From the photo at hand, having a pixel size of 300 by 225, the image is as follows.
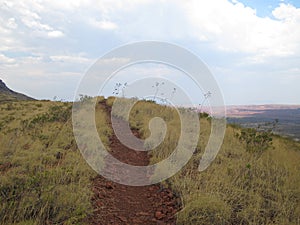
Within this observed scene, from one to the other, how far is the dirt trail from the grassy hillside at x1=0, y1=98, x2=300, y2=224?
19 centimetres

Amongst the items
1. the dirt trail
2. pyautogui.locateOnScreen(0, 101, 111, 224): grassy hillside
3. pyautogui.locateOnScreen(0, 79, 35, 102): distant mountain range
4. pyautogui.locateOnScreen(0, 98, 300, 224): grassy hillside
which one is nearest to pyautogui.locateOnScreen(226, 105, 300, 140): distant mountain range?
pyautogui.locateOnScreen(0, 98, 300, 224): grassy hillside

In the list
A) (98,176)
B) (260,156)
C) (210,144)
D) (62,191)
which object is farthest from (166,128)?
(62,191)

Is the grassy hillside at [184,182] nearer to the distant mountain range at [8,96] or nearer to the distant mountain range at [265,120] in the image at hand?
the distant mountain range at [265,120]

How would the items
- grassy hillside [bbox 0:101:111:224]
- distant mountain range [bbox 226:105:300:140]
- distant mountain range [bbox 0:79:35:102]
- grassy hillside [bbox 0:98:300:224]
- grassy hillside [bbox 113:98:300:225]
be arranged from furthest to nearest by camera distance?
distant mountain range [bbox 0:79:35:102] < distant mountain range [bbox 226:105:300:140] < grassy hillside [bbox 113:98:300:225] < grassy hillside [bbox 0:98:300:224] < grassy hillside [bbox 0:101:111:224]

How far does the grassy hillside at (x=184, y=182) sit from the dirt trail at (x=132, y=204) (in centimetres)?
19

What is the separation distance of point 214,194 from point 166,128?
4906mm

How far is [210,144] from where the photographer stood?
25.4 ft

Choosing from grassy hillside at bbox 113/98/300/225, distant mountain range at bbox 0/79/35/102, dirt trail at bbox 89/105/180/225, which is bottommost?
dirt trail at bbox 89/105/180/225

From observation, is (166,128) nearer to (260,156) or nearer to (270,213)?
(260,156)

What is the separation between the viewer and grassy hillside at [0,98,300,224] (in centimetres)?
389

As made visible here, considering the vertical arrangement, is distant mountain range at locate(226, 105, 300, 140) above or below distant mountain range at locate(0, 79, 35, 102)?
below

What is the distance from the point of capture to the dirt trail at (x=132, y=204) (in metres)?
4.21

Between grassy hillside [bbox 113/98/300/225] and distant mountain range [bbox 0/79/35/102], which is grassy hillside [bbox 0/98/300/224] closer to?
grassy hillside [bbox 113/98/300/225]

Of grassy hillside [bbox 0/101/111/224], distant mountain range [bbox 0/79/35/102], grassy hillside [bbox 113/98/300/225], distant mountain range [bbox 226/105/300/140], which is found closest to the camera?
grassy hillside [bbox 0/101/111/224]
